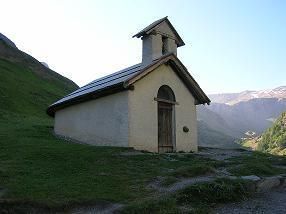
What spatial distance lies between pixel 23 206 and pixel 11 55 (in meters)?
92.2

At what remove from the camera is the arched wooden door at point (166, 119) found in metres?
25.5

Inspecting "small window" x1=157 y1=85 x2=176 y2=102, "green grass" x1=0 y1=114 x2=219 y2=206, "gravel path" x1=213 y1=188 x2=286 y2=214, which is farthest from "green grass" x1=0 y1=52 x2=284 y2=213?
"small window" x1=157 y1=85 x2=176 y2=102

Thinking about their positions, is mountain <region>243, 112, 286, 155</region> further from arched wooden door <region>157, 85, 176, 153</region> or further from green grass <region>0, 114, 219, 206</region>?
green grass <region>0, 114, 219, 206</region>

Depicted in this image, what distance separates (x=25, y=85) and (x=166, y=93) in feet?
180

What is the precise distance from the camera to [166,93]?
26.4m

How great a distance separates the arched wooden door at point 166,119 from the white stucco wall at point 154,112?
1.13ft

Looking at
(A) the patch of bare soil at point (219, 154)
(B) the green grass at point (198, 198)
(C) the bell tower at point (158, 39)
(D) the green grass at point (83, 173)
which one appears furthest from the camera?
(C) the bell tower at point (158, 39)

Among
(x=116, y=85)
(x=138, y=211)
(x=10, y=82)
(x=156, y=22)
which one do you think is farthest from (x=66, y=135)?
(x=10, y=82)

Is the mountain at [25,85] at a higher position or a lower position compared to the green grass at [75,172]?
higher

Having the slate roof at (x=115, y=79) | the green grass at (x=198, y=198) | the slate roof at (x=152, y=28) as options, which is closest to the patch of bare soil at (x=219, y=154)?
the slate roof at (x=115, y=79)

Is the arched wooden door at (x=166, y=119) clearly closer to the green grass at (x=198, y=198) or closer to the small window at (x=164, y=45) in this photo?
the small window at (x=164, y=45)

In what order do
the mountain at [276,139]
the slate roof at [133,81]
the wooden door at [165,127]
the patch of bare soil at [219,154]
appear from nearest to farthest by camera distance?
the slate roof at [133,81] < the patch of bare soil at [219,154] < the wooden door at [165,127] < the mountain at [276,139]

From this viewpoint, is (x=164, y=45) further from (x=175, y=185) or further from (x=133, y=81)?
(x=175, y=185)

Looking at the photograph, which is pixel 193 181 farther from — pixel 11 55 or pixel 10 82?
pixel 11 55
